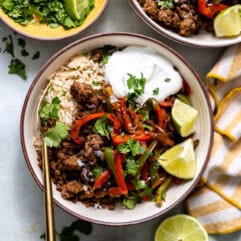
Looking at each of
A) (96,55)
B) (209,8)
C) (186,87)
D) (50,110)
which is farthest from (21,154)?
(209,8)

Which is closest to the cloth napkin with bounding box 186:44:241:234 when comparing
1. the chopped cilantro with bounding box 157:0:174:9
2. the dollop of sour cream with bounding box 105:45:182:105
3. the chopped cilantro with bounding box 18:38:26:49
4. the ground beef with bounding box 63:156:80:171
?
the dollop of sour cream with bounding box 105:45:182:105

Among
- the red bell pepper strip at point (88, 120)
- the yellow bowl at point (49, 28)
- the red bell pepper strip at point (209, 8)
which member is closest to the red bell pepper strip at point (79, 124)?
the red bell pepper strip at point (88, 120)

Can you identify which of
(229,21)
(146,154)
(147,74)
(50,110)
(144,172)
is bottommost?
(144,172)

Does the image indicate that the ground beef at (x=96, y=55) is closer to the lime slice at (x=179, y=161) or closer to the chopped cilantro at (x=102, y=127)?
the chopped cilantro at (x=102, y=127)

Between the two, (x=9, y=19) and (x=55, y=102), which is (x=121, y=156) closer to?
(x=55, y=102)

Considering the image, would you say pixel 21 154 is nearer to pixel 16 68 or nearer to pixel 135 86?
pixel 16 68

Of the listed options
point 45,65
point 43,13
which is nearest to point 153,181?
point 45,65
